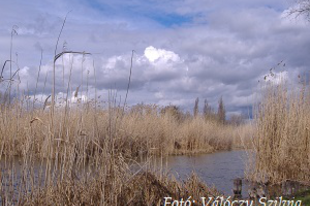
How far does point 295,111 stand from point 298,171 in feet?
3.98

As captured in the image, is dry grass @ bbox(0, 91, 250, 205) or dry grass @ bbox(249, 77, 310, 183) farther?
dry grass @ bbox(249, 77, 310, 183)

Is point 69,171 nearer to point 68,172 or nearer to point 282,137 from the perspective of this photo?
point 68,172

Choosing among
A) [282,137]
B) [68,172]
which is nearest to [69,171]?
[68,172]

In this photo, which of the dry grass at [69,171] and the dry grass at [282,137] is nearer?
the dry grass at [69,171]

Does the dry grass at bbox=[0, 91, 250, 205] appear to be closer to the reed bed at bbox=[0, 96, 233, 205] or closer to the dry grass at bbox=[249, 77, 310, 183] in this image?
the reed bed at bbox=[0, 96, 233, 205]

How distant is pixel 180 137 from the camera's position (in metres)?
14.1

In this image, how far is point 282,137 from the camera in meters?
7.00

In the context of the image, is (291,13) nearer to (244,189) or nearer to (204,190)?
(244,189)

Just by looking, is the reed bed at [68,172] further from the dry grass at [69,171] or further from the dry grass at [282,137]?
the dry grass at [282,137]

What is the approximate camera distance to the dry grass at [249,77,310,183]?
679cm

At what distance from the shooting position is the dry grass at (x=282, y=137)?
6785 mm

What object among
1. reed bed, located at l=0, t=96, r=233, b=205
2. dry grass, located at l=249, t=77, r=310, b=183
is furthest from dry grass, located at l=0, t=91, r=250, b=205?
dry grass, located at l=249, t=77, r=310, b=183

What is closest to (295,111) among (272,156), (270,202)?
(272,156)

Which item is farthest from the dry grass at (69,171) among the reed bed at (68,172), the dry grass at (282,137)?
the dry grass at (282,137)
